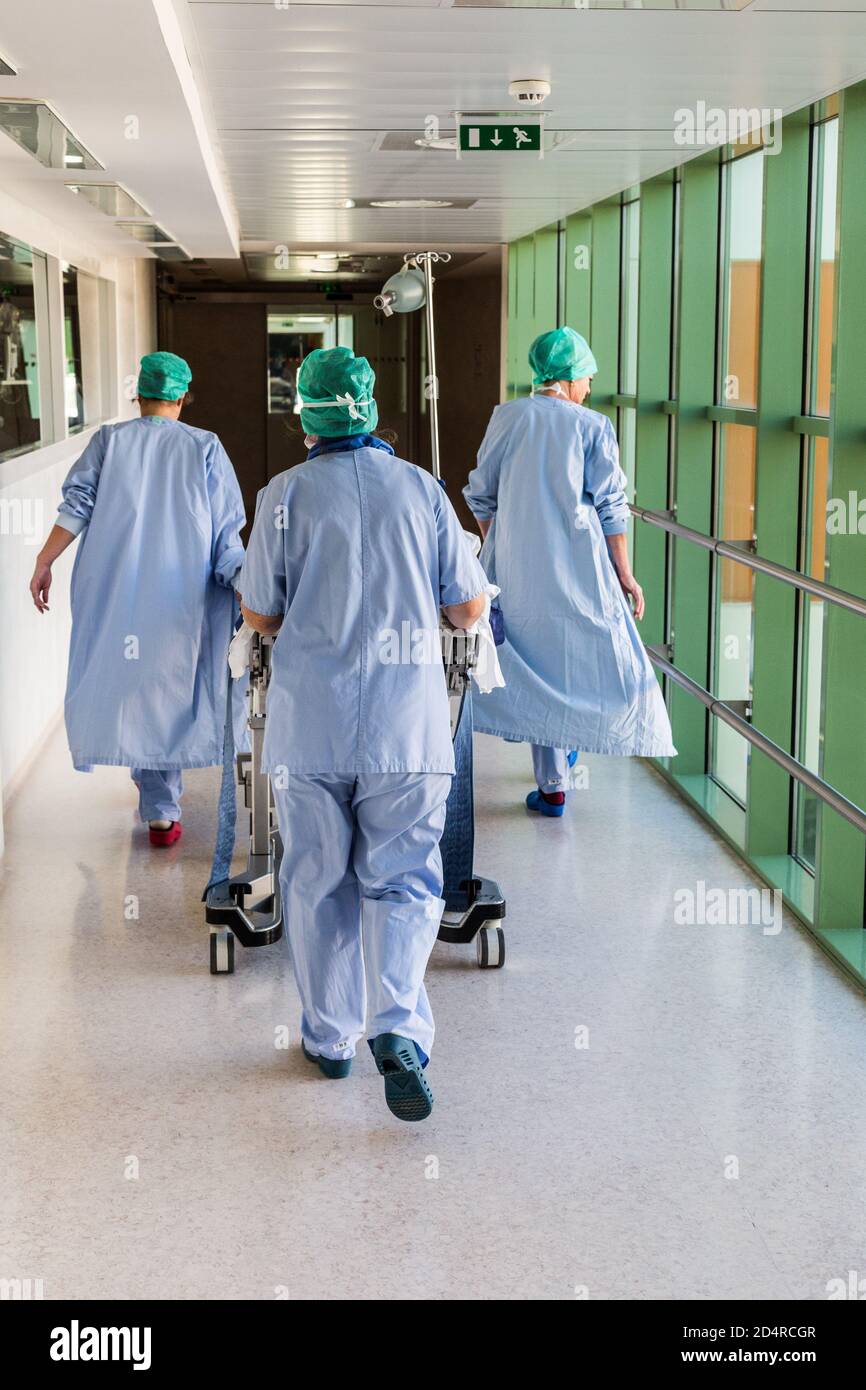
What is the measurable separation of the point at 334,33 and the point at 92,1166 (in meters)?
2.53

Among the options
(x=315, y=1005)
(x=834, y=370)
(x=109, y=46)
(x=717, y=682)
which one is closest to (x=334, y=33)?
(x=109, y=46)

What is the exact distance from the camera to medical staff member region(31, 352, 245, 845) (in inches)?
190

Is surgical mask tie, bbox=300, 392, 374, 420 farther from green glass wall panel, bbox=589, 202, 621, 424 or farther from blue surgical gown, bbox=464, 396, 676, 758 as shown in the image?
green glass wall panel, bbox=589, 202, 621, 424

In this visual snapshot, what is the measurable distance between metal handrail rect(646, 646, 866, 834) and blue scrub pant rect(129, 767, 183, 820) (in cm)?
184

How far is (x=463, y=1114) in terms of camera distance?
3383 millimetres

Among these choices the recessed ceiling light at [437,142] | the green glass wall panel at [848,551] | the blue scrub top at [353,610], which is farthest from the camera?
the recessed ceiling light at [437,142]

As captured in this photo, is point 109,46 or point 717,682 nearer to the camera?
point 109,46

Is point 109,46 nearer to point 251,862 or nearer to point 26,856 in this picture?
point 251,862

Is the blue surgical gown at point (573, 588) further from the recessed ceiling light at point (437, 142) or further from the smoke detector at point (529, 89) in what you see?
the smoke detector at point (529, 89)

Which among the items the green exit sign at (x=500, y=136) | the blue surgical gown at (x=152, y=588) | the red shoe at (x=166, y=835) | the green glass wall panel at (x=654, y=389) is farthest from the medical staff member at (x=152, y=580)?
the green glass wall panel at (x=654, y=389)

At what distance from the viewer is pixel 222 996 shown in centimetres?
405

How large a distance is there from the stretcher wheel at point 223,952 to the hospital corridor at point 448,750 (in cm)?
2

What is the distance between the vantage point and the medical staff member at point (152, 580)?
4.83 m

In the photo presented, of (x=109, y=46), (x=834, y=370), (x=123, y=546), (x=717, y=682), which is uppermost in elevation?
(x=109, y=46)
